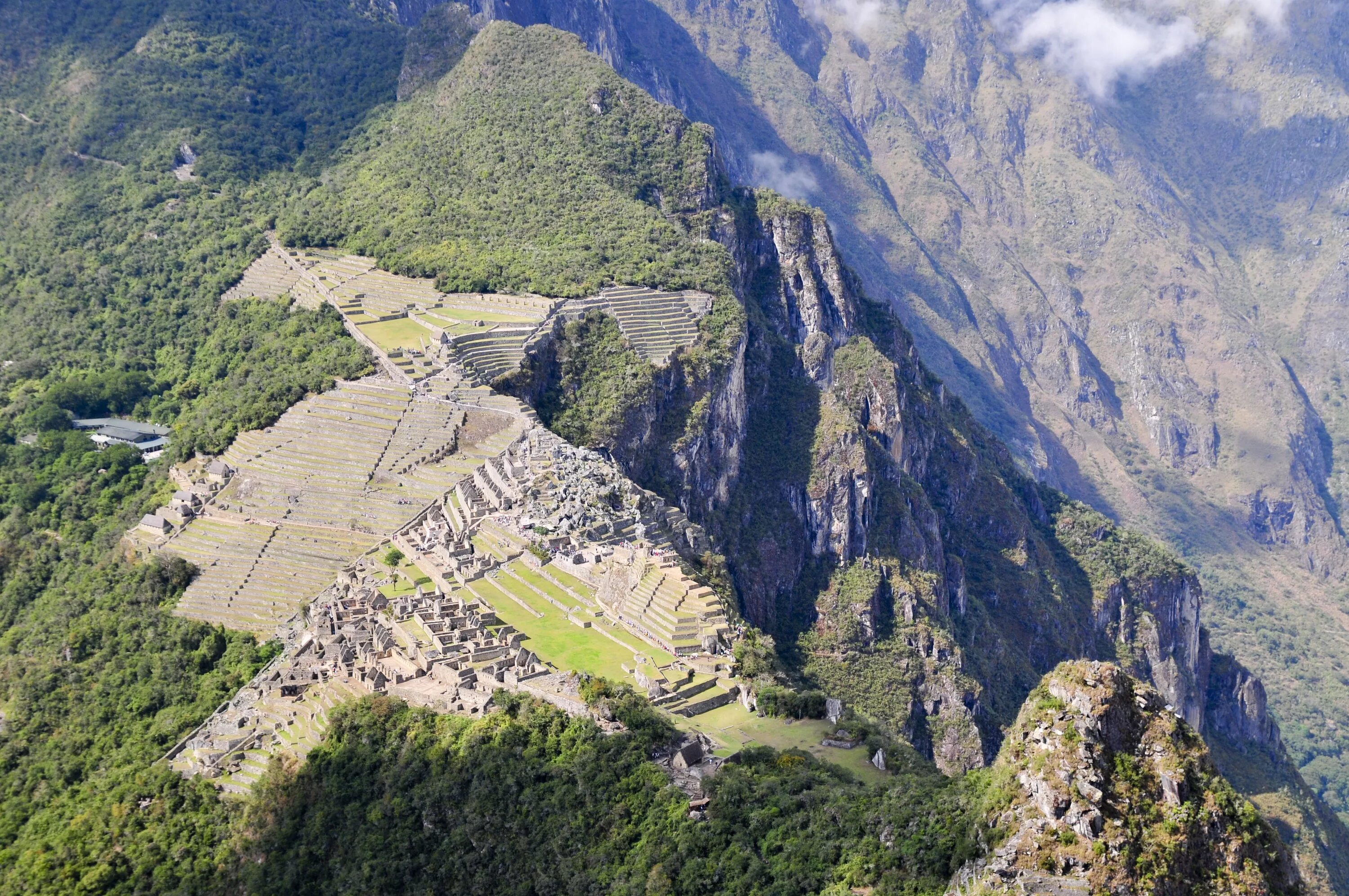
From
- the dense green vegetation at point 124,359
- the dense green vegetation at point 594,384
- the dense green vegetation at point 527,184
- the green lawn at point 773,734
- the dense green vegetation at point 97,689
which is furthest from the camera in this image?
the dense green vegetation at point 527,184

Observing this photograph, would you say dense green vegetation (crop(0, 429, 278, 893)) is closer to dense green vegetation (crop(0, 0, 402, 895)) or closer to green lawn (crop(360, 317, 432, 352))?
dense green vegetation (crop(0, 0, 402, 895))

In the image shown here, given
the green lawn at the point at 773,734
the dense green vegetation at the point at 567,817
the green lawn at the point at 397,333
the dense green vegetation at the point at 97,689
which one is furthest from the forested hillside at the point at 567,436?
the green lawn at the point at 397,333

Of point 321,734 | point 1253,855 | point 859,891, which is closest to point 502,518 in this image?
point 321,734

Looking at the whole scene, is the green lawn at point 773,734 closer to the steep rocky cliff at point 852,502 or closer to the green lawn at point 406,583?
the green lawn at point 406,583

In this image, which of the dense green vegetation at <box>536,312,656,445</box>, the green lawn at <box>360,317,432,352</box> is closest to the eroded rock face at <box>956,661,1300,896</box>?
the dense green vegetation at <box>536,312,656,445</box>

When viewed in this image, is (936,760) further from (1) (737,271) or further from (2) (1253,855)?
(2) (1253,855)

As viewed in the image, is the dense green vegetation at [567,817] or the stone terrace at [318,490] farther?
the stone terrace at [318,490]

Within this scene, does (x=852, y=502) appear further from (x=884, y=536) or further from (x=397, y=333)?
(x=397, y=333)
